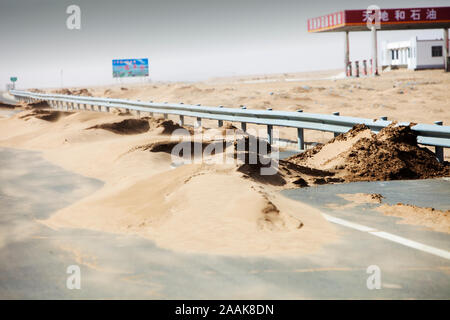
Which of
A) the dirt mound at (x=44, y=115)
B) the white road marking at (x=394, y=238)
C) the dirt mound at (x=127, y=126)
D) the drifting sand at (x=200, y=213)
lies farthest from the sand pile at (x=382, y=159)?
the dirt mound at (x=44, y=115)

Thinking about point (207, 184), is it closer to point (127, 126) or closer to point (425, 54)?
point (127, 126)

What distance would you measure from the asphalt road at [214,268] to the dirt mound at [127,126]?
40.1 feet

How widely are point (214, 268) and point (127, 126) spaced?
15568 millimetres

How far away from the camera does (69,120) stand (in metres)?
24.1

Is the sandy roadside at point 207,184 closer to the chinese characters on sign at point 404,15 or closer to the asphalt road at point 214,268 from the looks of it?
the asphalt road at point 214,268

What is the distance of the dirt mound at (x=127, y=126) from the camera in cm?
2036

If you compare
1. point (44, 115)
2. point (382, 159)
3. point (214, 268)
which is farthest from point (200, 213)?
point (44, 115)

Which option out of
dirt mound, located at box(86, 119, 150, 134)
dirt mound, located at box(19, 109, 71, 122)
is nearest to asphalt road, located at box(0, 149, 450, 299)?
dirt mound, located at box(86, 119, 150, 134)

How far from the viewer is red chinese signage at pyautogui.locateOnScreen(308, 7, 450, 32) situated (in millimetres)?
55812

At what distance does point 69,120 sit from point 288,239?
18.8 m

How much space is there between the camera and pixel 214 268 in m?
5.71

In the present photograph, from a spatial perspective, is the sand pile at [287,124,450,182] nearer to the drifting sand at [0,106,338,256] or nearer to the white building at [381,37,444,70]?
the drifting sand at [0,106,338,256]

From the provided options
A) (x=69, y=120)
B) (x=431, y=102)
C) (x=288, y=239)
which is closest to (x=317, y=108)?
(x=431, y=102)
